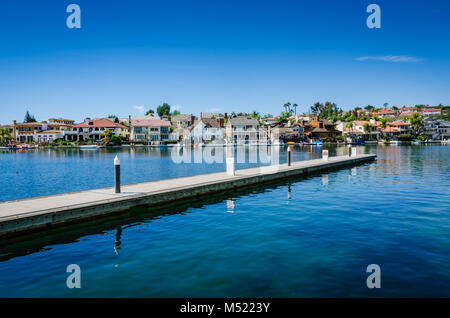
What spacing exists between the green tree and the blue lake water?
576ft

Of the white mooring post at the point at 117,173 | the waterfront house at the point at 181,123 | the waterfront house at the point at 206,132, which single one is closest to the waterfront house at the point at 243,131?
the waterfront house at the point at 206,132

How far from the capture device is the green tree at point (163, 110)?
188625mm

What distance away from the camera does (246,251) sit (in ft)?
34.2

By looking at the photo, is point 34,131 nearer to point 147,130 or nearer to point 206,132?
point 147,130

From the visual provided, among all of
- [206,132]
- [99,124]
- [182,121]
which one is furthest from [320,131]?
[99,124]

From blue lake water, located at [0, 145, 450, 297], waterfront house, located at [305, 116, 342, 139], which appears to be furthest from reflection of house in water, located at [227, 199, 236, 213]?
waterfront house, located at [305, 116, 342, 139]

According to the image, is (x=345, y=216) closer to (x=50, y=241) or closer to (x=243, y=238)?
(x=243, y=238)

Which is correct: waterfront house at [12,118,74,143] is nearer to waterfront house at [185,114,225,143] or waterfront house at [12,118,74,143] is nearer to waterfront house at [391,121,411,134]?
waterfront house at [185,114,225,143]

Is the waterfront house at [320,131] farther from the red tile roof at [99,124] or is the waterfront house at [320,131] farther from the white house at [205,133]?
the red tile roof at [99,124]

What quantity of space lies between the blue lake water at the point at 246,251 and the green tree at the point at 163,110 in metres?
176

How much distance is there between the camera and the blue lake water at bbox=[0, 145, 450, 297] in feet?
26.1

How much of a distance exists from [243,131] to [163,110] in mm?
Answer: 78955
